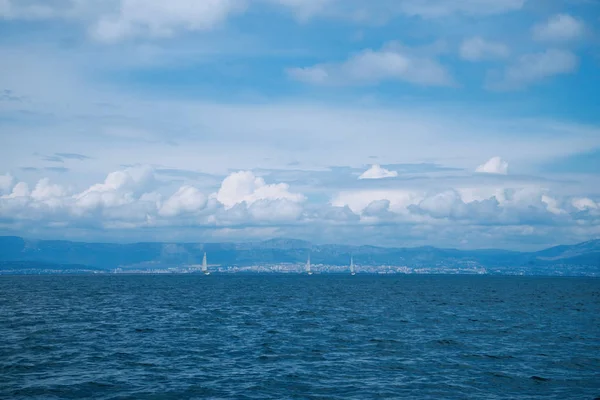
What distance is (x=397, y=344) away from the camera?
63.0 m

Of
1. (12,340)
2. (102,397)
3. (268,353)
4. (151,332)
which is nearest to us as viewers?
(102,397)

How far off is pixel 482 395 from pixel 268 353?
22.7m

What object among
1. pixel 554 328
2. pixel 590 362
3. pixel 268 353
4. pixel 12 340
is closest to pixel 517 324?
pixel 554 328

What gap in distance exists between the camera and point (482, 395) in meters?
41.7

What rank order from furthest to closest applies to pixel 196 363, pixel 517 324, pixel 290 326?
1. pixel 517 324
2. pixel 290 326
3. pixel 196 363

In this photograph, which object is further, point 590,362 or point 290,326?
point 290,326

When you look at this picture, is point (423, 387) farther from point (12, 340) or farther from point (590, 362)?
point (12, 340)

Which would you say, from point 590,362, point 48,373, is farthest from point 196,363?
point 590,362

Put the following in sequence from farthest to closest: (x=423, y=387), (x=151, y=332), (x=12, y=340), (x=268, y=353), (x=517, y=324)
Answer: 1. (x=517, y=324)
2. (x=151, y=332)
3. (x=12, y=340)
4. (x=268, y=353)
5. (x=423, y=387)

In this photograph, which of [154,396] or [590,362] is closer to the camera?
[154,396]

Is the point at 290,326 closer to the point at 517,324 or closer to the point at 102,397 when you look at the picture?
the point at 517,324

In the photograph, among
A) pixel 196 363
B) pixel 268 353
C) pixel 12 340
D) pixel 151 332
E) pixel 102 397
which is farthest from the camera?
pixel 151 332

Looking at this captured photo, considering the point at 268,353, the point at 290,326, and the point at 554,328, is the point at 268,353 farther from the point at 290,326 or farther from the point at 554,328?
the point at 554,328

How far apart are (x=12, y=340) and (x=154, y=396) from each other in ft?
103
